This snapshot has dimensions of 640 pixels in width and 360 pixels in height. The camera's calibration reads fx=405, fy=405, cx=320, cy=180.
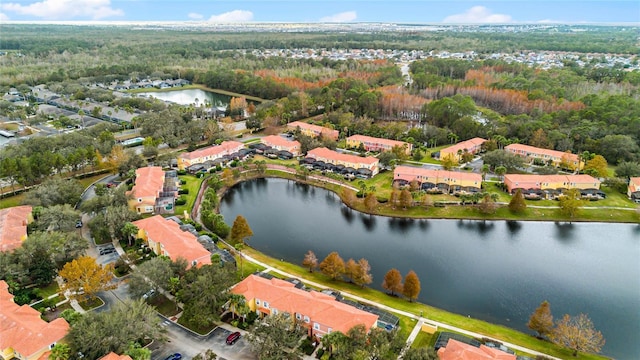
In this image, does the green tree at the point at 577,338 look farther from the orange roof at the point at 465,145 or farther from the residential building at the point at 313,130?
the residential building at the point at 313,130

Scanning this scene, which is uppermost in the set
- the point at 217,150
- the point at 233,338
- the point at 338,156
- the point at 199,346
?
the point at 217,150

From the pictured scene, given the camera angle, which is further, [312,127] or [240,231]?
[312,127]

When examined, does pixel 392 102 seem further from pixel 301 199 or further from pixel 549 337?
pixel 549 337

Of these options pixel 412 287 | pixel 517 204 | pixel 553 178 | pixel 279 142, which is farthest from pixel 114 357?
pixel 553 178

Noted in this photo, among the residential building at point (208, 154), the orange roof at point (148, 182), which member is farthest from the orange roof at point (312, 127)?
the orange roof at point (148, 182)

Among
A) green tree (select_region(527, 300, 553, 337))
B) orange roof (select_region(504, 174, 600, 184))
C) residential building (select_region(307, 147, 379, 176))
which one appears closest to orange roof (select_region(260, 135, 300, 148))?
residential building (select_region(307, 147, 379, 176))

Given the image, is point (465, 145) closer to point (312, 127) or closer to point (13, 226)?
point (312, 127)

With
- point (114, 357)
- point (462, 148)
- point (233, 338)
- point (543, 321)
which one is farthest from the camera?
point (462, 148)

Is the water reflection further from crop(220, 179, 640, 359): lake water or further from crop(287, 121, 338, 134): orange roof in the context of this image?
crop(287, 121, 338, 134): orange roof
